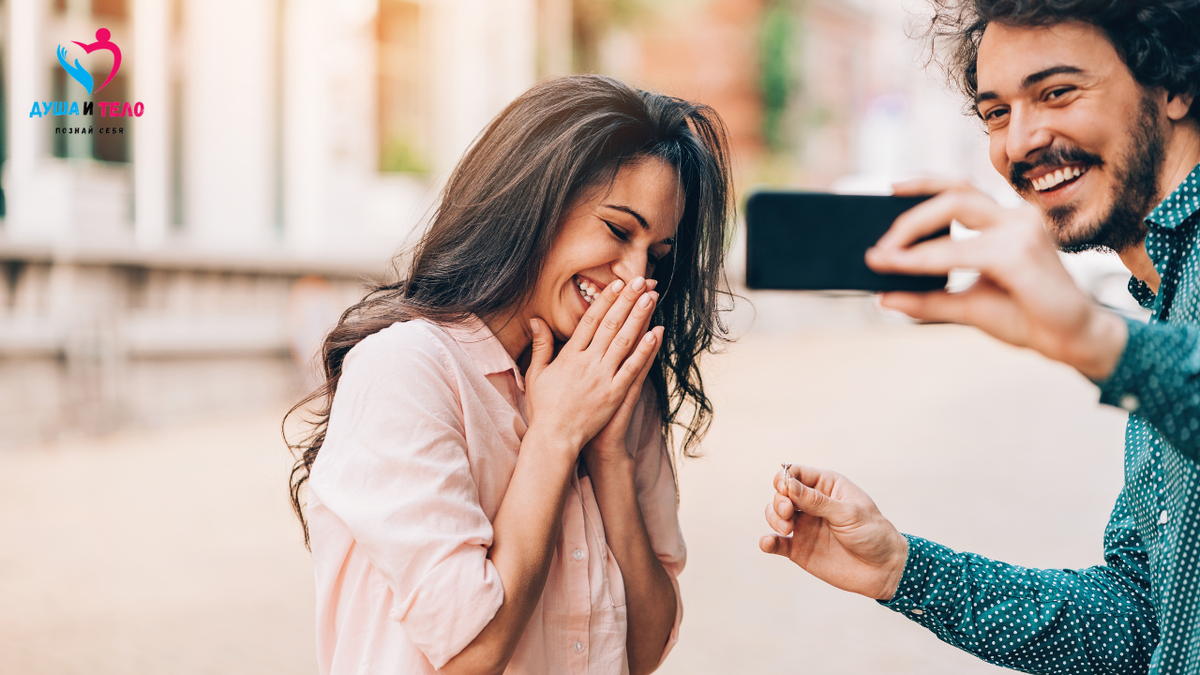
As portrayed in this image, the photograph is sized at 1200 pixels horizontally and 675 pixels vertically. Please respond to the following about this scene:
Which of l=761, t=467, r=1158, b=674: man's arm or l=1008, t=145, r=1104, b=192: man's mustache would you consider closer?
l=1008, t=145, r=1104, b=192: man's mustache

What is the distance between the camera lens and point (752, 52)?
22188mm

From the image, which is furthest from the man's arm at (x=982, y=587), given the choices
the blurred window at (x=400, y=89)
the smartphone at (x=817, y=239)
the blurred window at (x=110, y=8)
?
the blurred window at (x=400, y=89)

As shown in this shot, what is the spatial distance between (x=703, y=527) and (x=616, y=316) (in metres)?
5.24

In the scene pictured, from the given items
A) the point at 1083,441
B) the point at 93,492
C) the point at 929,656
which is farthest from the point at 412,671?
the point at 1083,441

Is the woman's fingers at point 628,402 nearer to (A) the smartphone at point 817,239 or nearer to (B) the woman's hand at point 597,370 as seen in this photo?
(B) the woman's hand at point 597,370

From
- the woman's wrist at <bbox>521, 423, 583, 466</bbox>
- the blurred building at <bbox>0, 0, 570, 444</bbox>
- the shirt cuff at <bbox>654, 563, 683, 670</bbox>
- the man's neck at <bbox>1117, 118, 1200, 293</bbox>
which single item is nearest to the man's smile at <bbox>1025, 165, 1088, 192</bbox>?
the man's neck at <bbox>1117, 118, 1200, 293</bbox>

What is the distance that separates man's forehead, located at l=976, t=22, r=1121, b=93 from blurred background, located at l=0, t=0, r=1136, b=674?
1.00 meters

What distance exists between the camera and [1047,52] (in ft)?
5.29

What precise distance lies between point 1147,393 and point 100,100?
439 inches

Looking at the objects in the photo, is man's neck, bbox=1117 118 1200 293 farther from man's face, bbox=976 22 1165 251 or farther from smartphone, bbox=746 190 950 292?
smartphone, bbox=746 190 950 292

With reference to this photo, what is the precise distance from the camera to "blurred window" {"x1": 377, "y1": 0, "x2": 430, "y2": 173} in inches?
524

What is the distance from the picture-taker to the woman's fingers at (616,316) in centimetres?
176

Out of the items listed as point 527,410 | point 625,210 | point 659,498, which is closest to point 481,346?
point 527,410

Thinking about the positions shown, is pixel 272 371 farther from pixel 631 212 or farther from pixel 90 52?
pixel 631 212
